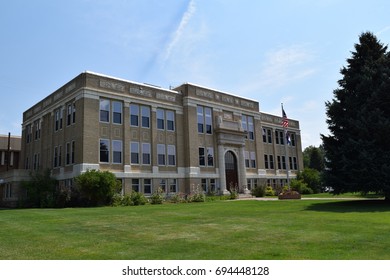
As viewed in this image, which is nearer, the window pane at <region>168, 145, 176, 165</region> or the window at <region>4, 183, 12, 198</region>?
the window at <region>4, 183, 12, 198</region>

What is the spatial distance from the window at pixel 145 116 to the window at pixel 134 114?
0.62 meters

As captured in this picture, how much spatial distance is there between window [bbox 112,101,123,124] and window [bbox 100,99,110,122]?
522mm

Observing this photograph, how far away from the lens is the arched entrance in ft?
140

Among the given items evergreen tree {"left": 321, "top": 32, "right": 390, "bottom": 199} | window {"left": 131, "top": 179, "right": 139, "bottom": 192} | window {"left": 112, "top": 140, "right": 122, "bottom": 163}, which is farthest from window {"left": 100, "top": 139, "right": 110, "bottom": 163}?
evergreen tree {"left": 321, "top": 32, "right": 390, "bottom": 199}

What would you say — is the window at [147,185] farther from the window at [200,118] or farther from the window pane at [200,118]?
the window at [200,118]

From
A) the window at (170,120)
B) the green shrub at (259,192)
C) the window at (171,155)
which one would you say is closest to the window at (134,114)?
the window at (170,120)

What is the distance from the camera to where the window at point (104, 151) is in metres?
33.0

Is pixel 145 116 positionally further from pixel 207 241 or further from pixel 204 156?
pixel 207 241

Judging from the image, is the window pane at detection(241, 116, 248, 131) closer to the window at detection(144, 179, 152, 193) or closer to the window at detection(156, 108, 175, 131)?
the window at detection(156, 108, 175, 131)

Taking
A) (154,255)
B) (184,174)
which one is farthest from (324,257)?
(184,174)

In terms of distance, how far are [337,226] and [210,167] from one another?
29.2 meters

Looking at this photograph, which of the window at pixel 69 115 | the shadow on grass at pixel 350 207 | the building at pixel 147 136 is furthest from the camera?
the window at pixel 69 115

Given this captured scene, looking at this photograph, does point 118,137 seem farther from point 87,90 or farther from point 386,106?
point 386,106

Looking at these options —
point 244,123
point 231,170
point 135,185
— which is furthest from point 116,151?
point 244,123
